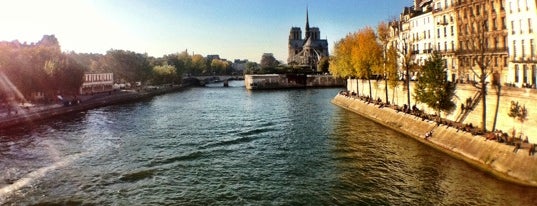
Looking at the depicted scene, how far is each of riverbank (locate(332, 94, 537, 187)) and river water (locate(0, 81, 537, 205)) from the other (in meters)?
1.07

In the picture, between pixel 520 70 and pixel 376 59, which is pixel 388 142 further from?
pixel 376 59

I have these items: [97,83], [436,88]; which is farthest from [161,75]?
[436,88]

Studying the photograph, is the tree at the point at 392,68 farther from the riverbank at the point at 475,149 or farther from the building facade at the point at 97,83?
the building facade at the point at 97,83

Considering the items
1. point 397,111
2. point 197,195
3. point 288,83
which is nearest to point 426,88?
point 397,111

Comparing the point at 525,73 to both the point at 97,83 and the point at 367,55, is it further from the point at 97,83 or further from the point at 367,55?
the point at 97,83

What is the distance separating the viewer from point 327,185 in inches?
1346

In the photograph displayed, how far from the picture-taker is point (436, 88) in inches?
2142

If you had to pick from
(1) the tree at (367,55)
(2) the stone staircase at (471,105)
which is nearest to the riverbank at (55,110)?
(1) the tree at (367,55)

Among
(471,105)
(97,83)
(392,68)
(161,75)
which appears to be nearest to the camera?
(471,105)

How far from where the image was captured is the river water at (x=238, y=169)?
103 feet

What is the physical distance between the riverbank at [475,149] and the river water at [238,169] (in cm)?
107

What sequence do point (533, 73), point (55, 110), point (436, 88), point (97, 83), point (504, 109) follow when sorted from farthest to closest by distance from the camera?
point (97, 83)
point (55, 110)
point (533, 73)
point (436, 88)
point (504, 109)

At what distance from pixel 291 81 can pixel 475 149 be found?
14483cm

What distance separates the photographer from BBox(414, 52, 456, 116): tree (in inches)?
2119
